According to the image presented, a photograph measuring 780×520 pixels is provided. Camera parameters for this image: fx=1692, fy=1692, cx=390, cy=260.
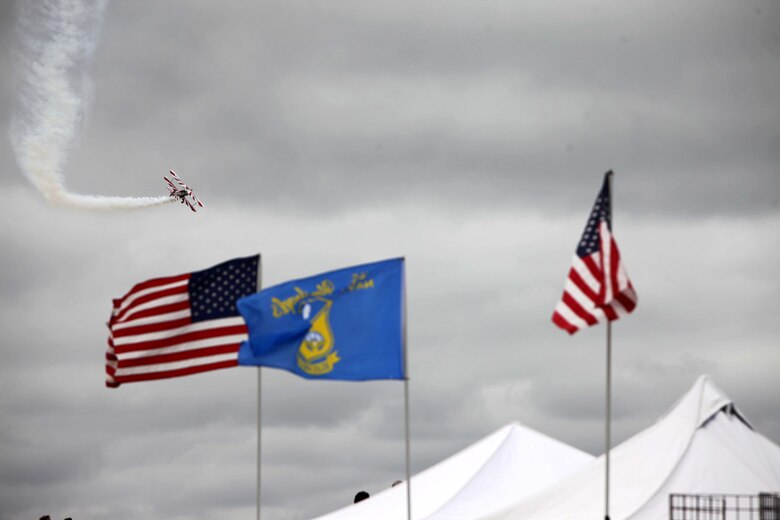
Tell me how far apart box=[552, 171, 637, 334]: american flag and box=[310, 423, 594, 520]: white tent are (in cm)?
1049

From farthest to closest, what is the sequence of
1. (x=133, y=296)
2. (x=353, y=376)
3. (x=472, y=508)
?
1. (x=472, y=508)
2. (x=133, y=296)
3. (x=353, y=376)

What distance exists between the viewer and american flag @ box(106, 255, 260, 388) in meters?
36.8

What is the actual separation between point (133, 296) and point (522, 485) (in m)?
11.4

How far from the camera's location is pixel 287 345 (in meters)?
35.4

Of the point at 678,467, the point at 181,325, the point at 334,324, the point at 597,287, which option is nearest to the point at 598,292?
the point at 597,287

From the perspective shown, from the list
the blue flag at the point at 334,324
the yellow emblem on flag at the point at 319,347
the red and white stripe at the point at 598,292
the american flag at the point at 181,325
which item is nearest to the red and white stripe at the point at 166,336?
the american flag at the point at 181,325

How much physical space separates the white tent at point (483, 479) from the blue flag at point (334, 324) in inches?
301

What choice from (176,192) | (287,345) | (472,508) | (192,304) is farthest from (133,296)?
(176,192)

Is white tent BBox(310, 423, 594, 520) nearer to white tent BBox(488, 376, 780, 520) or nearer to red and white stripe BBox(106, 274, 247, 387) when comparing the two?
white tent BBox(488, 376, 780, 520)

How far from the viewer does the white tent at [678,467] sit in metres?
34.7

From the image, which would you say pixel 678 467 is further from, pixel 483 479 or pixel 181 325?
pixel 181 325

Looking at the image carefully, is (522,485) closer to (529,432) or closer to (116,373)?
(529,432)

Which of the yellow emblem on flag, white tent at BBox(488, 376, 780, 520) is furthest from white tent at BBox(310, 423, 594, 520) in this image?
the yellow emblem on flag

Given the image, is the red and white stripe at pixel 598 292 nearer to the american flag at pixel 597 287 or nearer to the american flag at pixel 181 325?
the american flag at pixel 597 287
